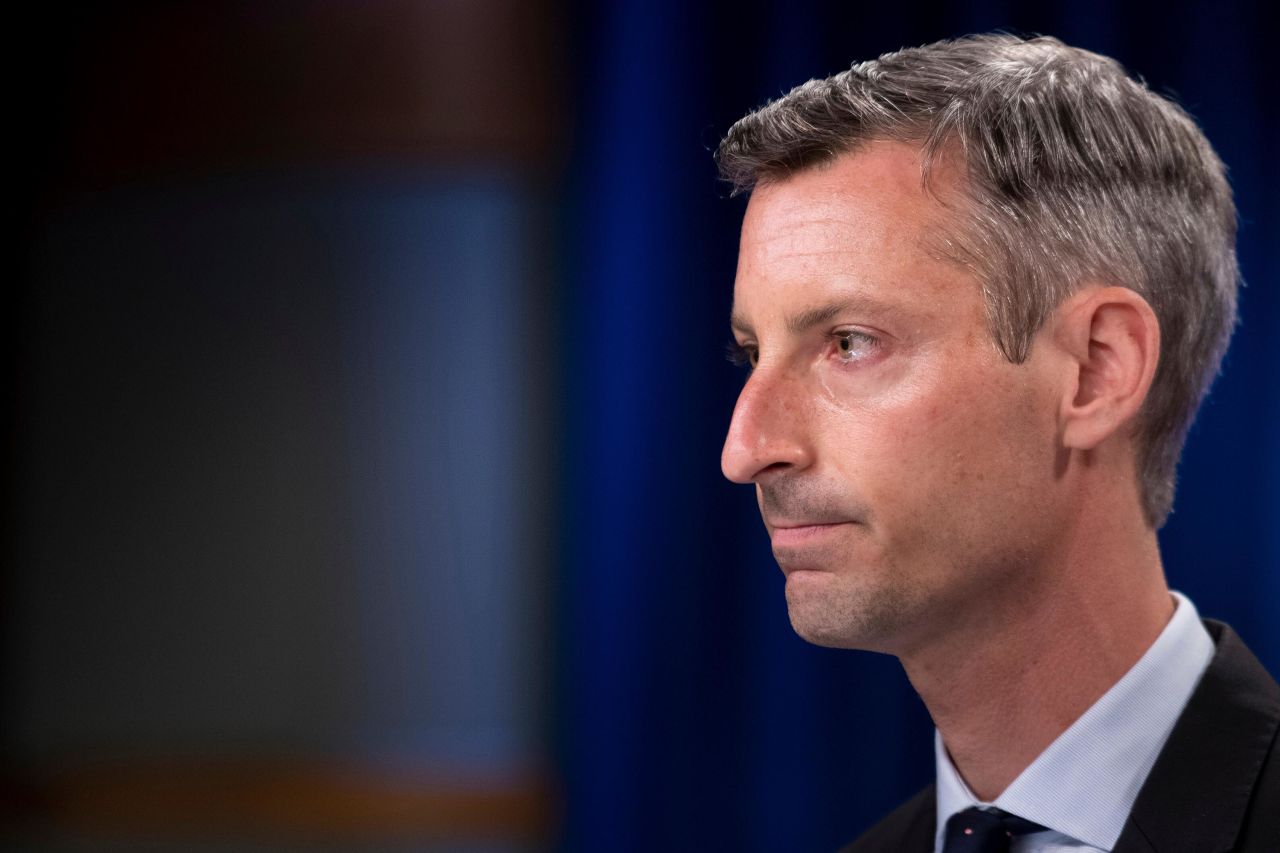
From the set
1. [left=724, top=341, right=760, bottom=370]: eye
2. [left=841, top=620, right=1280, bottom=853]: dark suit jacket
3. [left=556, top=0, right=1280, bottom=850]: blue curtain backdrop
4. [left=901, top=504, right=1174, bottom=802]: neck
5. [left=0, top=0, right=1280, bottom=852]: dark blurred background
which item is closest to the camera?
[left=841, top=620, right=1280, bottom=853]: dark suit jacket

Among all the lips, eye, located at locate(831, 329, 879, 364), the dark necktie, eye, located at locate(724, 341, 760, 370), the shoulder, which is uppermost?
eye, located at locate(831, 329, 879, 364)

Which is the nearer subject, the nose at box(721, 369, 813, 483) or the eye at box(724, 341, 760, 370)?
the nose at box(721, 369, 813, 483)

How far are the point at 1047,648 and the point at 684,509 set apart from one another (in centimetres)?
163

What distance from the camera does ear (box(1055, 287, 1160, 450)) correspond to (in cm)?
125

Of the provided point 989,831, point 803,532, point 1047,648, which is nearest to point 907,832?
point 989,831

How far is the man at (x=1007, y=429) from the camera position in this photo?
4.03 feet

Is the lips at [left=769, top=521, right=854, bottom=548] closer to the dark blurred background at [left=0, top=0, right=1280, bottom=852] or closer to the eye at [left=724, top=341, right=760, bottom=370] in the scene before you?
the eye at [left=724, top=341, right=760, bottom=370]

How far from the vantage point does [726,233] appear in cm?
288

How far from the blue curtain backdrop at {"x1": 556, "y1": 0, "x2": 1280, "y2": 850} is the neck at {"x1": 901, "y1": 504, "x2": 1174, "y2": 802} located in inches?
58.7

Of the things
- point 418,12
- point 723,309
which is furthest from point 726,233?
point 418,12

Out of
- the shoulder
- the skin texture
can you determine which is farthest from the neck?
the shoulder

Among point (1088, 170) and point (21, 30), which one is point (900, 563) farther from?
point (21, 30)

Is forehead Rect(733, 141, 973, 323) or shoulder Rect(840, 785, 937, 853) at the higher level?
forehead Rect(733, 141, 973, 323)

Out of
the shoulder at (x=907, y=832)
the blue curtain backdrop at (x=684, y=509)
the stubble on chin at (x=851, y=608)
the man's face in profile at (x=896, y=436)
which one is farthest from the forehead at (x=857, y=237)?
the blue curtain backdrop at (x=684, y=509)
